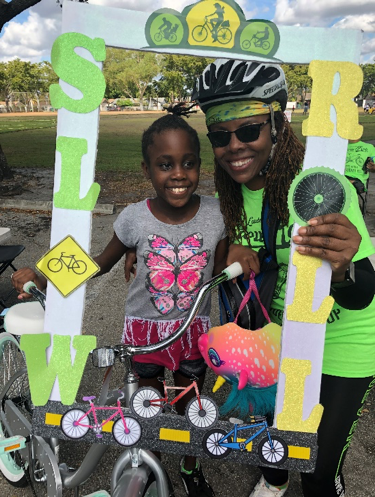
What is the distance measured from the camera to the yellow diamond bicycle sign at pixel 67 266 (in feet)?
3.81

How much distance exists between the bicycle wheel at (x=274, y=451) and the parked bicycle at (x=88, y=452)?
403mm

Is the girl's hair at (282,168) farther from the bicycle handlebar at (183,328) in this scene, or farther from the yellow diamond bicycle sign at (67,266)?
the yellow diamond bicycle sign at (67,266)

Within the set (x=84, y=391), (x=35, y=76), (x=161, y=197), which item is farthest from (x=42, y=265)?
(x=35, y=76)

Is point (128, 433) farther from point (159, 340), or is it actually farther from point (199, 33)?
point (199, 33)

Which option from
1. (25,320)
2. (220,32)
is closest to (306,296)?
(220,32)

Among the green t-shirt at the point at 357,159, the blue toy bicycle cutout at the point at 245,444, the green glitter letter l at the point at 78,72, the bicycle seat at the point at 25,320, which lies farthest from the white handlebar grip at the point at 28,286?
the green t-shirt at the point at 357,159

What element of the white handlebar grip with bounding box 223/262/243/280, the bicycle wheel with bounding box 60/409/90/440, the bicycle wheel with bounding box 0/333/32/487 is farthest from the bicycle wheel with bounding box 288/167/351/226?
the bicycle wheel with bounding box 0/333/32/487

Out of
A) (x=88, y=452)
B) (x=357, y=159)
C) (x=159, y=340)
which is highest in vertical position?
(x=357, y=159)

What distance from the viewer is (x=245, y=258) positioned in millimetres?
1546

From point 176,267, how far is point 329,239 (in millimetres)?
764

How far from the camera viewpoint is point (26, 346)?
1.20 metres

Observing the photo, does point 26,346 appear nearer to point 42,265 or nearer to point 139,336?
point 42,265

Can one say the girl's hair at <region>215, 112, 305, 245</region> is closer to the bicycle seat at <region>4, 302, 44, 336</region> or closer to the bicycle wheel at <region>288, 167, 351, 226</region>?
the bicycle wheel at <region>288, 167, 351, 226</region>

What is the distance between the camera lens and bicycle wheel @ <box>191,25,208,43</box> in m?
1.04
